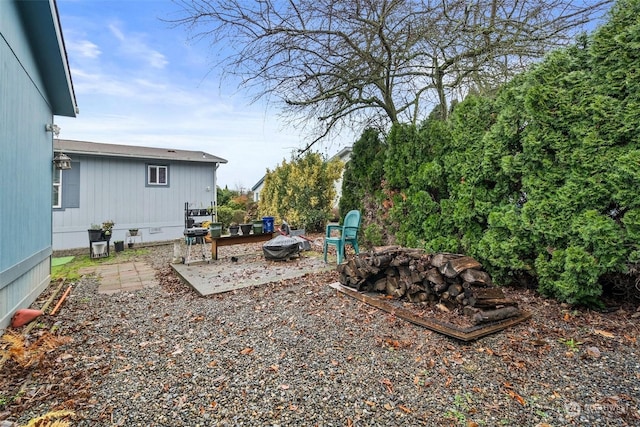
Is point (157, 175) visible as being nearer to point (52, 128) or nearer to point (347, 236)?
point (52, 128)

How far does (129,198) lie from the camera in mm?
9734

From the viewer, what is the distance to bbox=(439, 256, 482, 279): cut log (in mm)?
3051

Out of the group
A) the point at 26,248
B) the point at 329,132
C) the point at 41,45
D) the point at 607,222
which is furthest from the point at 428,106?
the point at 26,248

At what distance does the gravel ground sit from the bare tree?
12.0 ft

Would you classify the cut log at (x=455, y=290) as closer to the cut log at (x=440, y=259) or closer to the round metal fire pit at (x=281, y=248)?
the cut log at (x=440, y=259)

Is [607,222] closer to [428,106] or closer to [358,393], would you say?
[358,393]

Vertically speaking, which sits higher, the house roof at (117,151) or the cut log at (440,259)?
the house roof at (117,151)

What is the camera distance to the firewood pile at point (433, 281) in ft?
9.71

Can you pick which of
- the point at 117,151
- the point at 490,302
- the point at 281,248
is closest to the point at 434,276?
the point at 490,302

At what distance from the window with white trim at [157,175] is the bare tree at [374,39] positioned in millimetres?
6475

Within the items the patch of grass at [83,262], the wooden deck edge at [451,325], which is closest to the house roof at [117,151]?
the patch of grass at [83,262]

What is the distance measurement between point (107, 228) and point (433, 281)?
875 centimetres

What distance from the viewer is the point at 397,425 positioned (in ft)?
5.75

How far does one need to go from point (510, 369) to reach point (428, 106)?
4963mm
